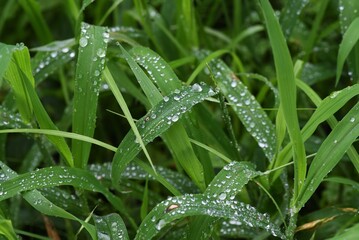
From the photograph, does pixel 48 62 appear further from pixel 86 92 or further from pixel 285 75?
pixel 285 75

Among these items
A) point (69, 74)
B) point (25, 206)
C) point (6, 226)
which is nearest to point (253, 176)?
point (6, 226)

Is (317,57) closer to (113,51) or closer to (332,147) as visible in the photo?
(113,51)

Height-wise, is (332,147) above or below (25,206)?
above

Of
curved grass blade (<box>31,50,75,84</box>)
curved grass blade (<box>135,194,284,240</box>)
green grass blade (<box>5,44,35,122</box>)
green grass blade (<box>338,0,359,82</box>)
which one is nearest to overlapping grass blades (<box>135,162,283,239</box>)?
curved grass blade (<box>135,194,284,240</box>)

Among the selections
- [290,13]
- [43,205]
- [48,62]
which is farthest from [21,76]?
[290,13]

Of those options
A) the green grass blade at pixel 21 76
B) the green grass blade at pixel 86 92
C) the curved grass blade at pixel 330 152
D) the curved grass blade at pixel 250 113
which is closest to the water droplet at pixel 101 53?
the green grass blade at pixel 86 92

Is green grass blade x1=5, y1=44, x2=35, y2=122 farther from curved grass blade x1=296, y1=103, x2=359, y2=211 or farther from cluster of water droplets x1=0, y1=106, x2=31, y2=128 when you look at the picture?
curved grass blade x1=296, y1=103, x2=359, y2=211
